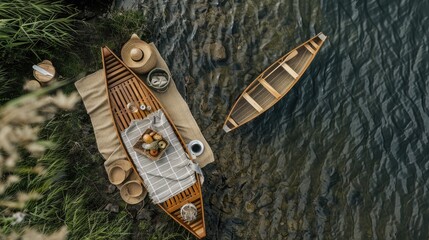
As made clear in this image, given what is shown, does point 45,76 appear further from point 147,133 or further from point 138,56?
point 147,133

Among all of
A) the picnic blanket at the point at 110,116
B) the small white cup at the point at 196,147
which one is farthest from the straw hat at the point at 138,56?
the small white cup at the point at 196,147

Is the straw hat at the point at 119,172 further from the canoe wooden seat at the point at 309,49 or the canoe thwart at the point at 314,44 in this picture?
the canoe thwart at the point at 314,44

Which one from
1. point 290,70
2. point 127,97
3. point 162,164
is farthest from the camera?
point 290,70

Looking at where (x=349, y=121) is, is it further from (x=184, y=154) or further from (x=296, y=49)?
(x=184, y=154)

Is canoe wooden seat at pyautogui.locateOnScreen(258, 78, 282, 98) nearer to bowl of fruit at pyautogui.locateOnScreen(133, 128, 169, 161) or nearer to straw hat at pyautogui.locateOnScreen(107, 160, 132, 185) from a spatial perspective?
bowl of fruit at pyautogui.locateOnScreen(133, 128, 169, 161)

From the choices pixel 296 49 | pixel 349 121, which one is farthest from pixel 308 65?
pixel 349 121

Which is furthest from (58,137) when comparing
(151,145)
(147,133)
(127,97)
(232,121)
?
(232,121)
